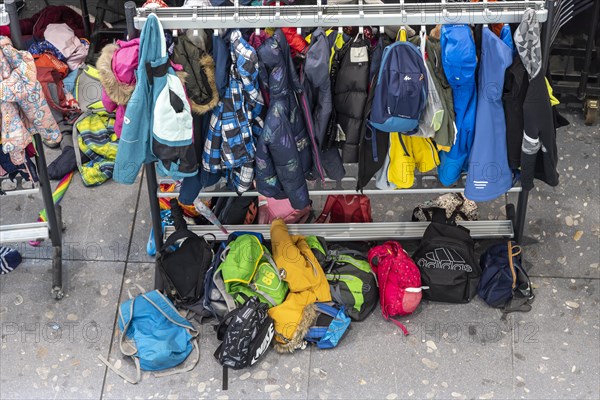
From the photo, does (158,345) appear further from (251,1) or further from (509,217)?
(509,217)

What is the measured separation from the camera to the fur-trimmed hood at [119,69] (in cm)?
474

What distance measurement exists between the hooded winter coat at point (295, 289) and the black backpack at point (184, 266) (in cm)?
44

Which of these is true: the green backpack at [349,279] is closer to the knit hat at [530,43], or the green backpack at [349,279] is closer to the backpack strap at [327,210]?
the backpack strap at [327,210]

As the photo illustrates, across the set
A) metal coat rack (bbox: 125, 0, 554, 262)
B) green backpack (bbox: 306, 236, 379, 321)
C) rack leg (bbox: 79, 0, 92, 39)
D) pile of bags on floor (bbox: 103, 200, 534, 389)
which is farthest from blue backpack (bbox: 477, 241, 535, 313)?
rack leg (bbox: 79, 0, 92, 39)

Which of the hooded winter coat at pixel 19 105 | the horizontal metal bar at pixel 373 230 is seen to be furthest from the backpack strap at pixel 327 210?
the hooded winter coat at pixel 19 105

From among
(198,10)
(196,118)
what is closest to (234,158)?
(196,118)

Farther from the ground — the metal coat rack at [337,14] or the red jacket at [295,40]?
the metal coat rack at [337,14]

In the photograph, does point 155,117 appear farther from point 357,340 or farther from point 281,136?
point 357,340

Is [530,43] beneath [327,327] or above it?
above

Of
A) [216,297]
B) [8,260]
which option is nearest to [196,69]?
[216,297]

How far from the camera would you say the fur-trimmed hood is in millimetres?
4738

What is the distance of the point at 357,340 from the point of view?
17.8 feet

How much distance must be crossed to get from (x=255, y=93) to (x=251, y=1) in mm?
507

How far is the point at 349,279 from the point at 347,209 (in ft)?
1.99
